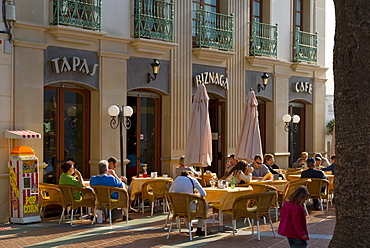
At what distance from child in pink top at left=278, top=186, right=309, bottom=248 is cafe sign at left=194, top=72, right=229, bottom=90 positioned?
971 cm

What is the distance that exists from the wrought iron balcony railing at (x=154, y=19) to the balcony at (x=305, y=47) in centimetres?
654

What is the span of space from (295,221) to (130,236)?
13.1ft

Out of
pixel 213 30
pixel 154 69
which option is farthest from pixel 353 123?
pixel 213 30

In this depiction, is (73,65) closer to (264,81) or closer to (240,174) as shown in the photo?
(240,174)

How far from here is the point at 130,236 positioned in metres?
11.7

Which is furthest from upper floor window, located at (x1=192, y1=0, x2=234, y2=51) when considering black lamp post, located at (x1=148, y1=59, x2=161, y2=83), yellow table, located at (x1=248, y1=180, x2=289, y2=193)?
yellow table, located at (x1=248, y1=180, x2=289, y2=193)

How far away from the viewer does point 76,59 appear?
15.1 m

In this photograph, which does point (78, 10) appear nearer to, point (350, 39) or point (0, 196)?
point (0, 196)

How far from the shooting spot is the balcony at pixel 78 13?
48.1ft

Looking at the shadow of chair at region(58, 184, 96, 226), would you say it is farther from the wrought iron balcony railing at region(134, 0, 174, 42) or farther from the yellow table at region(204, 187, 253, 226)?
the wrought iron balcony railing at region(134, 0, 174, 42)

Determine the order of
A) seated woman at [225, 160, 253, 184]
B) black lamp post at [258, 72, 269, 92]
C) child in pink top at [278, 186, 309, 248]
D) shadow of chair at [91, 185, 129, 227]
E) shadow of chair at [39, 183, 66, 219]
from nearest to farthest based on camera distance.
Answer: child in pink top at [278, 186, 309, 248], shadow of chair at [91, 185, 129, 227], shadow of chair at [39, 183, 66, 219], seated woman at [225, 160, 253, 184], black lamp post at [258, 72, 269, 92]

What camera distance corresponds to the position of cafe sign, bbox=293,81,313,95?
22578 mm

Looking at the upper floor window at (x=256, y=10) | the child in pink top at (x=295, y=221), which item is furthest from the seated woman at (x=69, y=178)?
the upper floor window at (x=256, y=10)

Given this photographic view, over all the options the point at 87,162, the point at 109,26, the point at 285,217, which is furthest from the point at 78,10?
the point at 285,217
